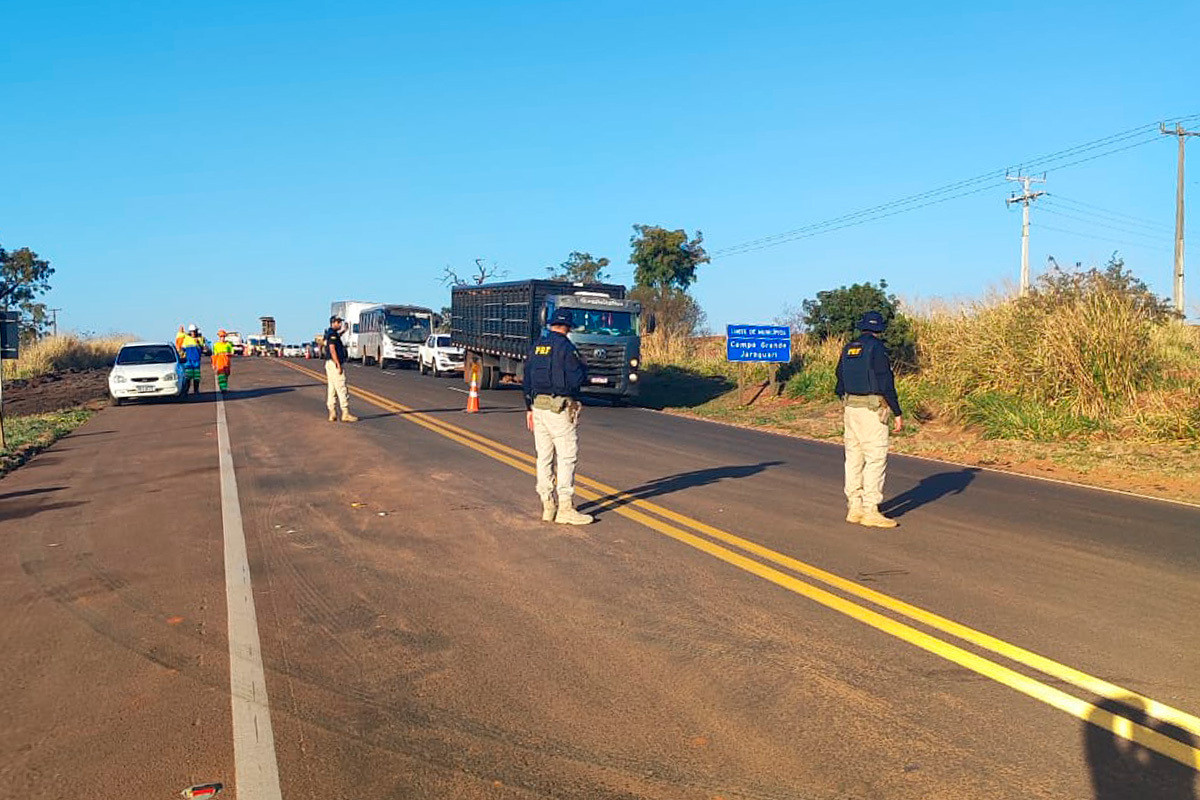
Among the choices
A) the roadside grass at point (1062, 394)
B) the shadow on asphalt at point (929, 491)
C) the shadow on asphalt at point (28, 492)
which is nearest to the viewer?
the shadow on asphalt at point (929, 491)

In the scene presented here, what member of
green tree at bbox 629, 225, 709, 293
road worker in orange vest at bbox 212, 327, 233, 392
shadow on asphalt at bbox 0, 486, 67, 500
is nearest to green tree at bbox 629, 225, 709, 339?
green tree at bbox 629, 225, 709, 293

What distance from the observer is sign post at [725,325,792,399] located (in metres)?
26.0

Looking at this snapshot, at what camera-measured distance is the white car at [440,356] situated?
129ft

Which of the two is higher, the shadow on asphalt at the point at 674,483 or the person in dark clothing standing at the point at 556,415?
the person in dark clothing standing at the point at 556,415

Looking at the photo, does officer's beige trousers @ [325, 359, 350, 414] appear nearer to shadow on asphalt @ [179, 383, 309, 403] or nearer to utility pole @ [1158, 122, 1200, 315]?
shadow on asphalt @ [179, 383, 309, 403]

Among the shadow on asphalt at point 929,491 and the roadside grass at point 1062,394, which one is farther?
the roadside grass at point 1062,394

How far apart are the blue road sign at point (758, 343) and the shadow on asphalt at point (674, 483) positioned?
1145 centimetres

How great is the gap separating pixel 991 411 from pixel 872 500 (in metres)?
9.91

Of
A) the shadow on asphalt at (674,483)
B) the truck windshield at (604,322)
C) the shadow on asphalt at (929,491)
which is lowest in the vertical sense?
the shadow on asphalt at (929,491)

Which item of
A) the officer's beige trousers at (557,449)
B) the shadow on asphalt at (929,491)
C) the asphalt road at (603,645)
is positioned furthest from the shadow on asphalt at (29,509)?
the shadow on asphalt at (929,491)

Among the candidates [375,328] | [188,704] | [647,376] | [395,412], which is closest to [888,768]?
[188,704]

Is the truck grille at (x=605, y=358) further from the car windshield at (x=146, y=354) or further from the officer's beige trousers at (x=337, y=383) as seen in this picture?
the car windshield at (x=146, y=354)

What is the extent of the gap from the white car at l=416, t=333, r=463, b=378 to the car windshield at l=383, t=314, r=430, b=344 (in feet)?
15.4

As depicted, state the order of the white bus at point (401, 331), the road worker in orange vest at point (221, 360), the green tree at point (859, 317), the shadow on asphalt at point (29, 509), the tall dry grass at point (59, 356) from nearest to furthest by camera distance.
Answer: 1. the shadow on asphalt at point (29, 509)
2. the green tree at point (859, 317)
3. the road worker in orange vest at point (221, 360)
4. the tall dry grass at point (59, 356)
5. the white bus at point (401, 331)
